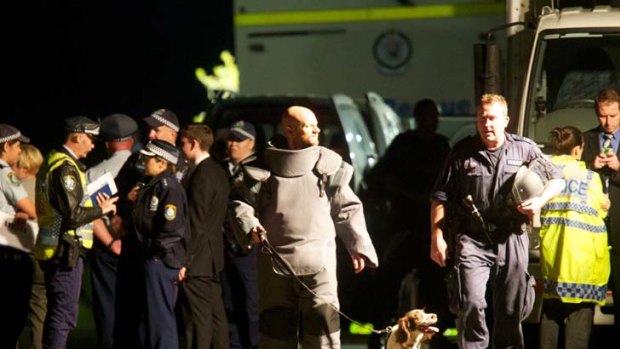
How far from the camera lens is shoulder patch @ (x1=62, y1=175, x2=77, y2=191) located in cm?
1273

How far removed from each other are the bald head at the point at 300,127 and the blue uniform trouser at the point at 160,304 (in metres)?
1.64

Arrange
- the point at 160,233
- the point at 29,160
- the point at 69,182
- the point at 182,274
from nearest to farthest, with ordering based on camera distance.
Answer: the point at 160,233
the point at 69,182
the point at 182,274
the point at 29,160

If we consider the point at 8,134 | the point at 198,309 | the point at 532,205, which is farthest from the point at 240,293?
the point at 532,205

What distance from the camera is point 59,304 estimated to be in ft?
42.2

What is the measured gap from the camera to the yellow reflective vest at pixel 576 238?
484 inches

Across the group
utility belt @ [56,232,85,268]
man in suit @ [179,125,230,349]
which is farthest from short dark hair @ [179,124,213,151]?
utility belt @ [56,232,85,268]

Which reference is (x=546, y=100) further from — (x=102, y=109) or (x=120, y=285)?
(x=102, y=109)

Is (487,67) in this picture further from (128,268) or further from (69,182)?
(69,182)

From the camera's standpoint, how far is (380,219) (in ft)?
52.0

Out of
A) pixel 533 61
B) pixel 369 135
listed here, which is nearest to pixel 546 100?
pixel 533 61

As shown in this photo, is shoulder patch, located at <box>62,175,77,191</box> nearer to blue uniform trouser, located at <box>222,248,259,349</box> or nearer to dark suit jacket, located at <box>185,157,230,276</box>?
dark suit jacket, located at <box>185,157,230,276</box>

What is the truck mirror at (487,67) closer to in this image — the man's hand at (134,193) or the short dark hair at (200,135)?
the short dark hair at (200,135)

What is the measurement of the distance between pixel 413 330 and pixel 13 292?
3615 millimetres

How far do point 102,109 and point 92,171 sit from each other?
94.6 feet
